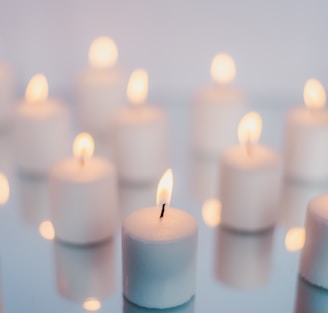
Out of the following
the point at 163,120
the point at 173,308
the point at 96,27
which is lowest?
the point at 173,308

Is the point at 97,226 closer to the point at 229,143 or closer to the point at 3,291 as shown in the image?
the point at 3,291

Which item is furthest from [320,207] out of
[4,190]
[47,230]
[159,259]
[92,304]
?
[4,190]

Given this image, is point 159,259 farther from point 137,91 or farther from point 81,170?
point 137,91

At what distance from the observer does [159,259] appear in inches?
40.1

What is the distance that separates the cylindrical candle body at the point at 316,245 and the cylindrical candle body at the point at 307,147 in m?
0.35

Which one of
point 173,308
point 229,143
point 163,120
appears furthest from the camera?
point 229,143

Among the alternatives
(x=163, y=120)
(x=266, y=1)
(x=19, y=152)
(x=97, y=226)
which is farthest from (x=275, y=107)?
(x=97, y=226)

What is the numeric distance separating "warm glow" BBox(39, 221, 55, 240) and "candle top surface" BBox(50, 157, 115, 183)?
0.36ft

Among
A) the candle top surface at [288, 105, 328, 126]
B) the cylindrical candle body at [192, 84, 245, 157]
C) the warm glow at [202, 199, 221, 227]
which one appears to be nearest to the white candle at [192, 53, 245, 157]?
the cylindrical candle body at [192, 84, 245, 157]

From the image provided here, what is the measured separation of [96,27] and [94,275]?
3.06 feet

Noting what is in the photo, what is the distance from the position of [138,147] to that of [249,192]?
296 millimetres

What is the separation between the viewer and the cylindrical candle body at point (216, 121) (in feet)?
5.27

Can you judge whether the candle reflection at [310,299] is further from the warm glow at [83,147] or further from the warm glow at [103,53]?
the warm glow at [103,53]

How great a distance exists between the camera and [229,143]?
162 centimetres
